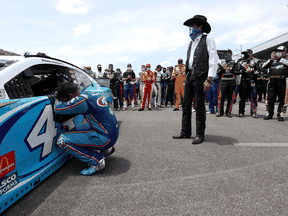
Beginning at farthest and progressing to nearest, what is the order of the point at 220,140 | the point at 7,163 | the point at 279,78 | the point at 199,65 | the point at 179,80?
the point at 179,80, the point at 279,78, the point at 220,140, the point at 199,65, the point at 7,163

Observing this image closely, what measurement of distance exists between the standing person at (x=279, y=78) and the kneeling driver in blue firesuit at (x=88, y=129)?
537 cm

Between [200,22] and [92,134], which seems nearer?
[92,134]

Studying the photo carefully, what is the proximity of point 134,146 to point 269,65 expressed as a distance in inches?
193

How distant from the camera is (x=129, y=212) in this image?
1.66 meters

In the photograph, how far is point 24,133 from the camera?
6.04 ft

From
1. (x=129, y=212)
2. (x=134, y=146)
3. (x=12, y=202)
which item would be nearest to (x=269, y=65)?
(x=134, y=146)

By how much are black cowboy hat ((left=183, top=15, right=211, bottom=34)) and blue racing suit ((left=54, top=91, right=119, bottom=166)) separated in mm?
2305

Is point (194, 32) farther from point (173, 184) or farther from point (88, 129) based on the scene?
point (173, 184)

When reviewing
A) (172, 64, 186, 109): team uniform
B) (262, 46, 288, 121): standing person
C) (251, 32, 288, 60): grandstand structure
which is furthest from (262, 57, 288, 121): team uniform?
(251, 32, 288, 60): grandstand structure

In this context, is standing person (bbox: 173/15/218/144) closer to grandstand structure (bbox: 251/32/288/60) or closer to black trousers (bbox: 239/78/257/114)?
black trousers (bbox: 239/78/257/114)

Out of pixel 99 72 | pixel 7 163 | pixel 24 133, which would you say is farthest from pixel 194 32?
pixel 99 72

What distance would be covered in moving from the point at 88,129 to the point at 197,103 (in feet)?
6.70

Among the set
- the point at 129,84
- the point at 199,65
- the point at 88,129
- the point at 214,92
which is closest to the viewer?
the point at 88,129

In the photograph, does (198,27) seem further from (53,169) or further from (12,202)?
(12,202)
